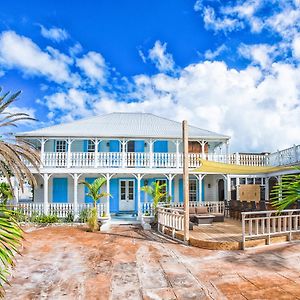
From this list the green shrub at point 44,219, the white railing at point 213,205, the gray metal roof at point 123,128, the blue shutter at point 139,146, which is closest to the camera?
the green shrub at point 44,219

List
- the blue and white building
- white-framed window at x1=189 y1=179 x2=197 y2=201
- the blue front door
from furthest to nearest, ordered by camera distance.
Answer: white-framed window at x1=189 y1=179 x2=197 y2=201 → the blue front door → the blue and white building

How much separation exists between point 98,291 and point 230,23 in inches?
441

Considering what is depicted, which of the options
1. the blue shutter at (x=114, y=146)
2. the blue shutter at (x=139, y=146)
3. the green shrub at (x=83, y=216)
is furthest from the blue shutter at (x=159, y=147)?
the green shrub at (x=83, y=216)

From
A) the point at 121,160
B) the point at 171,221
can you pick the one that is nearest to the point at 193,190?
the point at 121,160

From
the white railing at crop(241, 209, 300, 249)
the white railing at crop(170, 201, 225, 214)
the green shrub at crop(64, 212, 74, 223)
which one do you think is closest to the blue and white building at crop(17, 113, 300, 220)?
the green shrub at crop(64, 212, 74, 223)

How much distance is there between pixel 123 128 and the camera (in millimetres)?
19031

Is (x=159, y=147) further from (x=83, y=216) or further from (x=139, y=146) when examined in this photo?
(x=83, y=216)

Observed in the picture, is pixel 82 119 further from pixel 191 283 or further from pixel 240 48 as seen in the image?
pixel 191 283

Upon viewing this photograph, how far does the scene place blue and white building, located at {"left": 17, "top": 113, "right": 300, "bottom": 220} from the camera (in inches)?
672

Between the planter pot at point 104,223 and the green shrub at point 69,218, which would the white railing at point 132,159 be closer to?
the green shrub at point 69,218

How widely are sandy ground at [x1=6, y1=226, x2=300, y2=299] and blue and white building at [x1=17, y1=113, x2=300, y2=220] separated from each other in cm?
688

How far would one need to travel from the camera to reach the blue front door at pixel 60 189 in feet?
60.0

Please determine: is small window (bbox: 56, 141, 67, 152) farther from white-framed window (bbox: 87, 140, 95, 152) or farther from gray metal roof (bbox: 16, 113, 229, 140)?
white-framed window (bbox: 87, 140, 95, 152)

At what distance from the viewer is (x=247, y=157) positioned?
18469 mm
